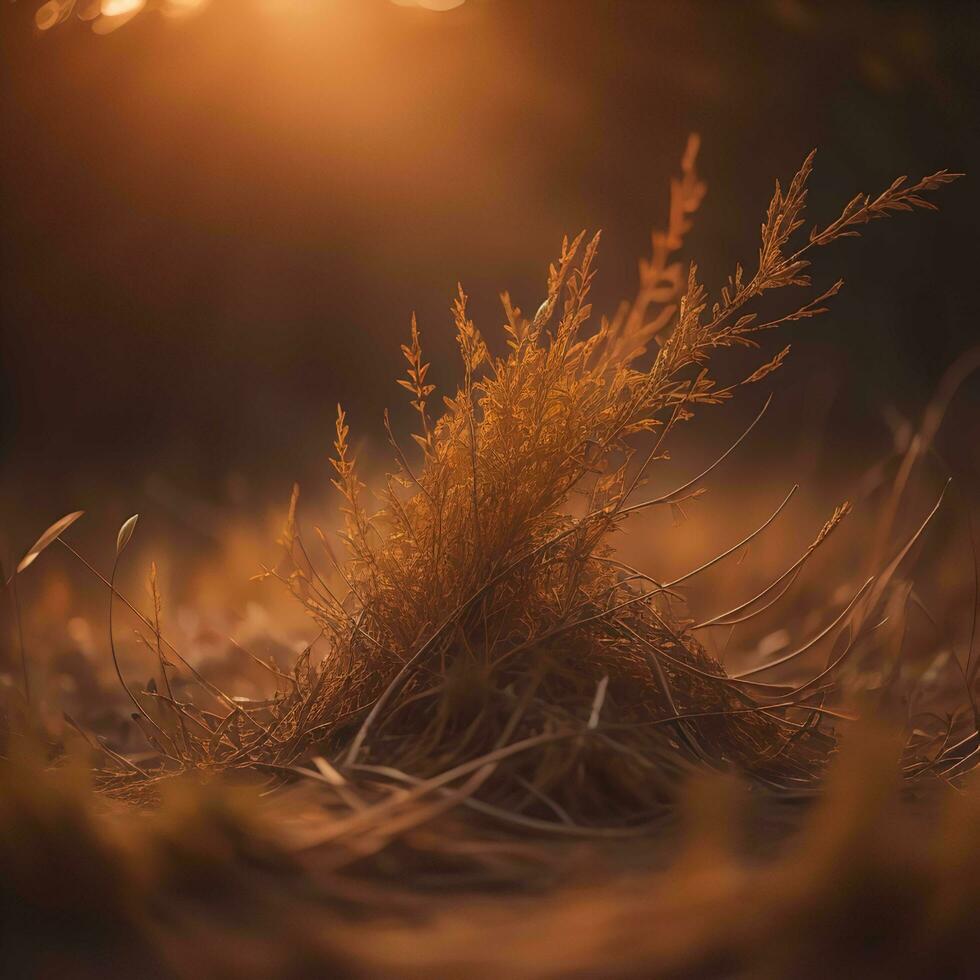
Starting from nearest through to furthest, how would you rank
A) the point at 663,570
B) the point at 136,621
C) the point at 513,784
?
the point at 513,784, the point at 136,621, the point at 663,570

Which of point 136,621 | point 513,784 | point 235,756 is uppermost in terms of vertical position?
point 136,621

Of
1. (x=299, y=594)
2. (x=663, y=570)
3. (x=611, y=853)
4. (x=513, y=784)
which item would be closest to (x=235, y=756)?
(x=299, y=594)

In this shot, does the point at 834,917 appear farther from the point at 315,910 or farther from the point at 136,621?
the point at 136,621

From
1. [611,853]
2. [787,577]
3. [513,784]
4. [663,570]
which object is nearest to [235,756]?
[513,784]

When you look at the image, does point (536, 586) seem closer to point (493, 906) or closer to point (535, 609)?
point (535, 609)

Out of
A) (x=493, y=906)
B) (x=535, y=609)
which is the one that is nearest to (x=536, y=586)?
(x=535, y=609)

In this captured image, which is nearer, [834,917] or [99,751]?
[834,917]

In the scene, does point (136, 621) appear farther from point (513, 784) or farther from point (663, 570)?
point (663, 570)

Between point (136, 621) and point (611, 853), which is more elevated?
point (136, 621)

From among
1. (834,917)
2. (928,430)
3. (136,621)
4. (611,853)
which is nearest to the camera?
(834,917)
